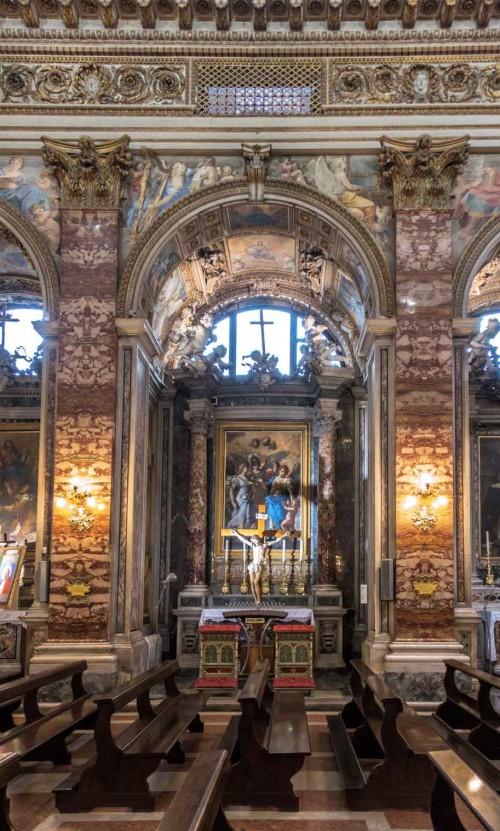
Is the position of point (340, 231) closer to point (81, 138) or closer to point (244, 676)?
point (81, 138)

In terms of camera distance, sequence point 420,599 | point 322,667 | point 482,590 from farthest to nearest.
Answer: point 482,590
point 322,667
point 420,599

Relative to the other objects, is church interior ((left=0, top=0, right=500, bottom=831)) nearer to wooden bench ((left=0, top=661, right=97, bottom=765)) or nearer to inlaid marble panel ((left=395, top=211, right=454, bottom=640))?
inlaid marble panel ((left=395, top=211, right=454, bottom=640))

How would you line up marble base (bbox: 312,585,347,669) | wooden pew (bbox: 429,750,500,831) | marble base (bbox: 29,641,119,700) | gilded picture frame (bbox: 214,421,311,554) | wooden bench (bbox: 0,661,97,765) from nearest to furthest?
1. wooden pew (bbox: 429,750,500,831)
2. wooden bench (bbox: 0,661,97,765)
3. marble base (bbox: 29,641,119,700)
4. marble base (bbox: 312,585,347,669)
5. gilded picture frame (bbox: 214,421,311,554)

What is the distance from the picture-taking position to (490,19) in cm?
1342

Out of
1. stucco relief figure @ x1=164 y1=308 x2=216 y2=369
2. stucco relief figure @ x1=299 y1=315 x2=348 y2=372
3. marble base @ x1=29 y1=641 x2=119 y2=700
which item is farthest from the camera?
stucco relief figure @ x1=164 y1=308 x2=216 y2=369

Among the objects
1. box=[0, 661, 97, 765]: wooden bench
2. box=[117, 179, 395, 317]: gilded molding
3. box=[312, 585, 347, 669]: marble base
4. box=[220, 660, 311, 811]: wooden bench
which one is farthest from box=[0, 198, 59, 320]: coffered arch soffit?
box=[220, 660, 311, 811]: wooden bench

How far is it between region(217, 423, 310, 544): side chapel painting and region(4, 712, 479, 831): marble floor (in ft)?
33.0

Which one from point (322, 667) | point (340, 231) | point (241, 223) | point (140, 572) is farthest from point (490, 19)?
point (322, 667)

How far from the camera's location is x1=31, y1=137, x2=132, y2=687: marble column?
12.6 metres

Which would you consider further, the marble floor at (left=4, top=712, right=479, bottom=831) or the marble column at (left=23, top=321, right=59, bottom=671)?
the marble column at (left=23, top=321, right=59, bottom=671)

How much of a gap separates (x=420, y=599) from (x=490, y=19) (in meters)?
8.21

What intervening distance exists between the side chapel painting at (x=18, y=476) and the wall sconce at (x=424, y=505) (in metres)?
8.52

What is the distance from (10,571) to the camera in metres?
16.5

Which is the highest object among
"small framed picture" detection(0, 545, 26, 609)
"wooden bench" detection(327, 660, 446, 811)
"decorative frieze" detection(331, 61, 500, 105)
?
"decorative frieze" detection(331, 61, 500, 105)
